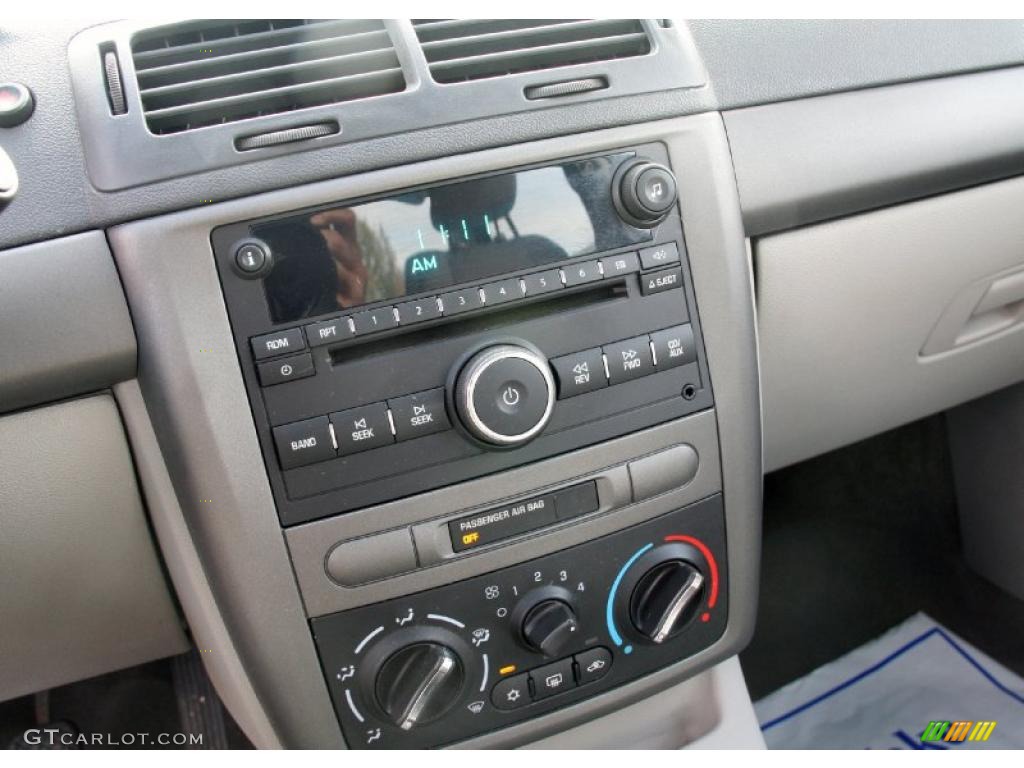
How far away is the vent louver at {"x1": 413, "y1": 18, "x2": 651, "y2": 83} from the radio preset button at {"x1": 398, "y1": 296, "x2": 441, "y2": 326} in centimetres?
17

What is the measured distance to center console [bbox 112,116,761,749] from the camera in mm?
669

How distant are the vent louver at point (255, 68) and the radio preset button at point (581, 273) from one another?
18cm

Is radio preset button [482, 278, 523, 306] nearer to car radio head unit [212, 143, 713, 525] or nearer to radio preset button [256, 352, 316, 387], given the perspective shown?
car radio head unit [212, 143, 713, 525]

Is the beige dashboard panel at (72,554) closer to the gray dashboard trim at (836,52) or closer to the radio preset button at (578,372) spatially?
the radio preset button at (578,372)

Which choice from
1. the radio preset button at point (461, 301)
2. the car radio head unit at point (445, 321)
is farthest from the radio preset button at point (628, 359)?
the radio preset button at point (461, 301)

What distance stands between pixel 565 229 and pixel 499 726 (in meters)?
0.41

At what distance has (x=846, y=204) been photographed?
2.80 ft

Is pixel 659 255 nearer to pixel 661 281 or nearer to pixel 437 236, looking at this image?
pixel 661 281

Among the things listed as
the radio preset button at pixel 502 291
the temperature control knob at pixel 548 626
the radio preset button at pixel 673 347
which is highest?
the radio preset button at pixel 502 291

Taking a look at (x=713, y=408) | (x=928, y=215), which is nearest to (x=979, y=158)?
(x=928, y=215)

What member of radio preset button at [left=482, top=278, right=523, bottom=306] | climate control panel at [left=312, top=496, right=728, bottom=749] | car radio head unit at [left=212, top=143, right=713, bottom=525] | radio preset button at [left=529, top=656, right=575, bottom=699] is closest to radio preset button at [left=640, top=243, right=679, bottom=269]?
car radio head unit at [left=212, top=143, right=713, bottom=525]

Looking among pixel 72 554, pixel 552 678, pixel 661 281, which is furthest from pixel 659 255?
pixel 72 554

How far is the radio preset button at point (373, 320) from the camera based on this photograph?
67cm

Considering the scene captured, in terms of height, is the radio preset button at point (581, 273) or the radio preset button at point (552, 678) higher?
the radio preset button at point (581, 273)
